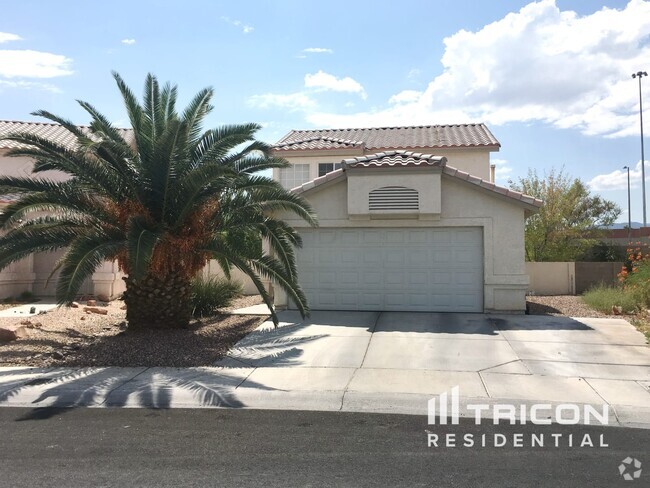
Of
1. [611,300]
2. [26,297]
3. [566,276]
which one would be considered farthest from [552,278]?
[26,297]

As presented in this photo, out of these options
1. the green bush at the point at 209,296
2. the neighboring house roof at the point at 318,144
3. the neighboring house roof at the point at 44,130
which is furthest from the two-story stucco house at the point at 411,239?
the neighboring house roof at the point at 44,130

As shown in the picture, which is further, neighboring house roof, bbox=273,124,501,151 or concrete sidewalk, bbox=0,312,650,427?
neighboring house roof, bbox=273,124,501,151

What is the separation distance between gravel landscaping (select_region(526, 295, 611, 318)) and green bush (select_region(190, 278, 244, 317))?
789cm

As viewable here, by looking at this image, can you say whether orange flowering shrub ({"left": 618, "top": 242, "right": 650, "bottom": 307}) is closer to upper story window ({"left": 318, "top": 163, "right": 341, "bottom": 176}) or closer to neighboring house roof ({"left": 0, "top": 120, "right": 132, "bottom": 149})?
upper story window ({"left": 318, "top": 163, "right": 341, "bottom": 176})

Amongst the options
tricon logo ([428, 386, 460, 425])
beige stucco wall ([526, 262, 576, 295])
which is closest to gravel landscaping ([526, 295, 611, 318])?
beige stucco wall ([526, 262, 576, 295])

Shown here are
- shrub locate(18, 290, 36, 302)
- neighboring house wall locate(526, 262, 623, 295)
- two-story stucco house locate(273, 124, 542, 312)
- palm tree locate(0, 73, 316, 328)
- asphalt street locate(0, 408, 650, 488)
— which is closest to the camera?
asphalt street locate(0, 408, 650, 488)

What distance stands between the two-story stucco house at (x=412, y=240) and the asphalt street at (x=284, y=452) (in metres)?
7.46

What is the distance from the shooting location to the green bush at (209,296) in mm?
13719

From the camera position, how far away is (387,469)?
16.1 feet

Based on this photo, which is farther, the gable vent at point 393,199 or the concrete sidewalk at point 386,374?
the gable vent at point 393,199

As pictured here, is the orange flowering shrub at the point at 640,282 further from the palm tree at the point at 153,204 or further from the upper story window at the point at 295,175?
the upper story window at the point at 295,175

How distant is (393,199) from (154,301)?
20.2ft

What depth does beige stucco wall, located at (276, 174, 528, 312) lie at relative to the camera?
13.3 meters

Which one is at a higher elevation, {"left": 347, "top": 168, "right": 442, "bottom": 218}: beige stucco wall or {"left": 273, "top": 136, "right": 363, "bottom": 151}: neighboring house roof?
{"left": 273, "top": 136, "right": 363, "bottom": 151}: neighboring house roof
